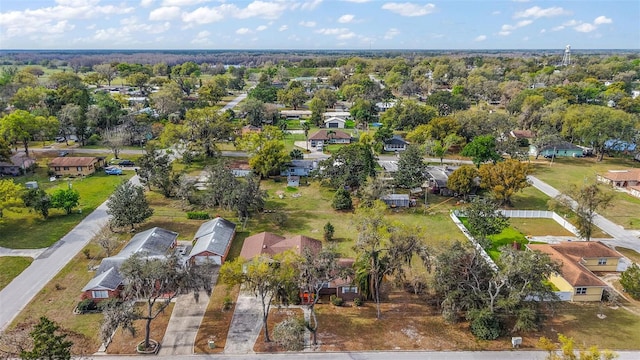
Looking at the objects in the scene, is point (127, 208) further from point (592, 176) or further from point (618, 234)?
point (592, 176)

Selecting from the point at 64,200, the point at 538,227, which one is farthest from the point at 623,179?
the point at 64,200

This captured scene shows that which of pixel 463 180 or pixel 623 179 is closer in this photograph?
pixel 463 180

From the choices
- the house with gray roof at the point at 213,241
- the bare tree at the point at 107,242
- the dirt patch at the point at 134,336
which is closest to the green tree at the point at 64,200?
the bare tree at the point at 107,242

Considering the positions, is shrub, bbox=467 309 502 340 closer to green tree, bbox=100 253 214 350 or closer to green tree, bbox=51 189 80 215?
green tree, bbox=100 253 214 350

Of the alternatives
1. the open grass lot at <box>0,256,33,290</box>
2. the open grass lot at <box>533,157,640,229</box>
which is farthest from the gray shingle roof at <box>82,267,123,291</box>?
the open grass lot at <box>533,157,640,229</box>

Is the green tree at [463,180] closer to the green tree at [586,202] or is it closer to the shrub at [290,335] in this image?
the green tree at [586,202]
